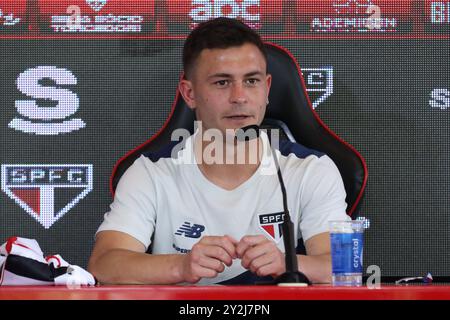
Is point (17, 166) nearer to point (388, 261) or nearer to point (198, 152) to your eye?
point (198, 152)

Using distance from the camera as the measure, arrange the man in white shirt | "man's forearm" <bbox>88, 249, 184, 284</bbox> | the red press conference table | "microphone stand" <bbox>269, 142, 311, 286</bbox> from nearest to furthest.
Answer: the red press conference table
"microphone stand" <bbox>269, 142, 311, 286</bbox>
"man's forearm" <bbox>88, 249, 184, 284</bbox>
the man in white shirt

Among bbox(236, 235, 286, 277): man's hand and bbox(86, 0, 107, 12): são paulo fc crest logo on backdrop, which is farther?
bbox(86, 0, 107, 12): são paulo fc crest logo on backdrop

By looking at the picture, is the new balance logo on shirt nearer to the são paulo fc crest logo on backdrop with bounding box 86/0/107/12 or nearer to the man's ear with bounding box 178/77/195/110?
the man's ear with bounding box 178/77/195/110

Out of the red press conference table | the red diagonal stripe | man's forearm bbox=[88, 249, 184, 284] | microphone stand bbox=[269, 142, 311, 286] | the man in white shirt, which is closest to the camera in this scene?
the red press conference table

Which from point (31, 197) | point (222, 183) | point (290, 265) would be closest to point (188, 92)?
point (222, 183)

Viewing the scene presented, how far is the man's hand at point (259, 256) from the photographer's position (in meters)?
1.65

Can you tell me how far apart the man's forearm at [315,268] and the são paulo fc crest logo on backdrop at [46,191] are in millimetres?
1122

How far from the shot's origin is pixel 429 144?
2.77 metres

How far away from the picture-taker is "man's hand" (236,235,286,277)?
165cm

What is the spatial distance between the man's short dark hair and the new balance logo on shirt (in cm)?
44

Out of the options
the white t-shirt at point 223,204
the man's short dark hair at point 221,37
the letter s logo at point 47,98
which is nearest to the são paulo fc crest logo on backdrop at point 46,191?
the letter s logo at point 47,98

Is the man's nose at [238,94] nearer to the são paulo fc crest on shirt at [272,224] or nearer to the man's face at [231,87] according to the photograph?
the man's face at [231,87]

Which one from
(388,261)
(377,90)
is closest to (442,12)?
(377,90)

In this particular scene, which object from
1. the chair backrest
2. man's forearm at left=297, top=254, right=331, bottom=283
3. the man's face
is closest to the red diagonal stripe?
the chair backrest
